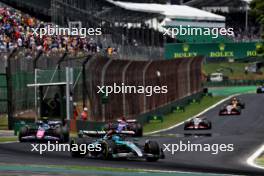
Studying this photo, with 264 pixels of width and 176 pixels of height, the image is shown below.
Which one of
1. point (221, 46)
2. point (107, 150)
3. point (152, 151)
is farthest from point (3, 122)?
point (221, 46)

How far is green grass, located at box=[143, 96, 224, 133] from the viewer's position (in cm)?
4841

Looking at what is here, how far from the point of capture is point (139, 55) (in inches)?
2133

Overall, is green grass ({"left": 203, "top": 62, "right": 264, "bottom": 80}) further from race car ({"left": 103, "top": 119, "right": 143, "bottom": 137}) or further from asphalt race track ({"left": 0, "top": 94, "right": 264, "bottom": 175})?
race car ({"left": 103, "top": 119, "right": 143, "bottom": 137})

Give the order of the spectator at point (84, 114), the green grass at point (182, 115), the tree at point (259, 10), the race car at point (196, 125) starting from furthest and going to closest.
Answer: the green grass at point (182, 115) < the race car at point (196, 125) < the spectator at point (84, 114) < the tree at point (259, 10)

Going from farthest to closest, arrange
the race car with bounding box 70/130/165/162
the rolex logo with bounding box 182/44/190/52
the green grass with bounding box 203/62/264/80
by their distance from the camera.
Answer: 1. the green grass with bounding box 203/62/264/80
2. the rolex logo with bounding box 182/44/190/52
3. the race car with bounding box 70/130/165/162

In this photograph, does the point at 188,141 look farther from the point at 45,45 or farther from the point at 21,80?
the point at 45,45

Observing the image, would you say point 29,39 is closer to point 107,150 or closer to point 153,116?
point 153,116

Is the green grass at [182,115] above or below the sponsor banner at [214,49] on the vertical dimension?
below

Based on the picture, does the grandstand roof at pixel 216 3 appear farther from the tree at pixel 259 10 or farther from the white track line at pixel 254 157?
the white track line at pixel 254 157

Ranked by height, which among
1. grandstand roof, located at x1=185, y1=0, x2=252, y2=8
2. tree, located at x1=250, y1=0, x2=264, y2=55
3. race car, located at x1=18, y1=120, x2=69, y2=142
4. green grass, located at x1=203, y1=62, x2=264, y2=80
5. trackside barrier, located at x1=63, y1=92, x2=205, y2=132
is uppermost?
grandstand roof, located at x1=185, y1=0, x2=252, y2=8

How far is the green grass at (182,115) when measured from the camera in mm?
48412

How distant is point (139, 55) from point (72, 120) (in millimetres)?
16027

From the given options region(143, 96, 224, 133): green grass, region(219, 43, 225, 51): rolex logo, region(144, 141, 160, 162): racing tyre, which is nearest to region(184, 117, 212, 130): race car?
region(143, 96, 224, 133): green grass

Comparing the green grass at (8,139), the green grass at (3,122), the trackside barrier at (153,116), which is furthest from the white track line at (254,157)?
the green grass at (3,122)
